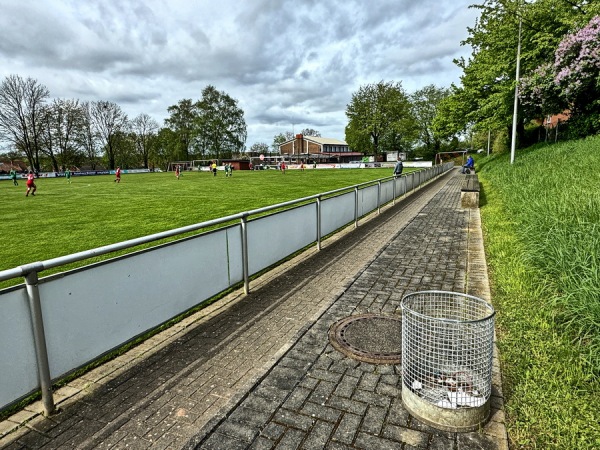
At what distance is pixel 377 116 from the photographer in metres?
70.2

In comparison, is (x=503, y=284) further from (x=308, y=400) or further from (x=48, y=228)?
(x=48, y=228)

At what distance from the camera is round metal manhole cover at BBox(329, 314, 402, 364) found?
358 cm

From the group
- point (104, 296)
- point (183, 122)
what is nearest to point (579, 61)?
point (104, 296)

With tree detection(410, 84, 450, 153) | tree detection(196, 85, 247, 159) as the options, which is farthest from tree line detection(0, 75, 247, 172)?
tree detection(410, 84, 450, 153)

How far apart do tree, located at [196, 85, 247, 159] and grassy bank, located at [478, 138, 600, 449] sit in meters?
81.9

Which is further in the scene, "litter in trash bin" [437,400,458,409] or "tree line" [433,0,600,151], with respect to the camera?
"tree line" [433,0,600,151]

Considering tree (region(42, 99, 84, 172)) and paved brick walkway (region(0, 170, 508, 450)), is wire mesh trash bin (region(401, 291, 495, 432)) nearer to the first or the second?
paved brick walkway (region(0, 170, 508, 450))

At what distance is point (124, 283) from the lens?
3471 mm

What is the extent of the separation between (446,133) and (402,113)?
138ft

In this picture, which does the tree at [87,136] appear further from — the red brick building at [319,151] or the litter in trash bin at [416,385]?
the litter in trash bin at [416,385]

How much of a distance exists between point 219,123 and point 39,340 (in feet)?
278

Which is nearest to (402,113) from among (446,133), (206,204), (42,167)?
(446,133)

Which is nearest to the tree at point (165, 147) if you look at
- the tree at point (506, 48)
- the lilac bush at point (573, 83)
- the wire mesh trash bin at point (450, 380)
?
the tree at point (506, 48)

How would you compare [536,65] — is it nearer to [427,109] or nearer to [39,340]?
[39,340]
